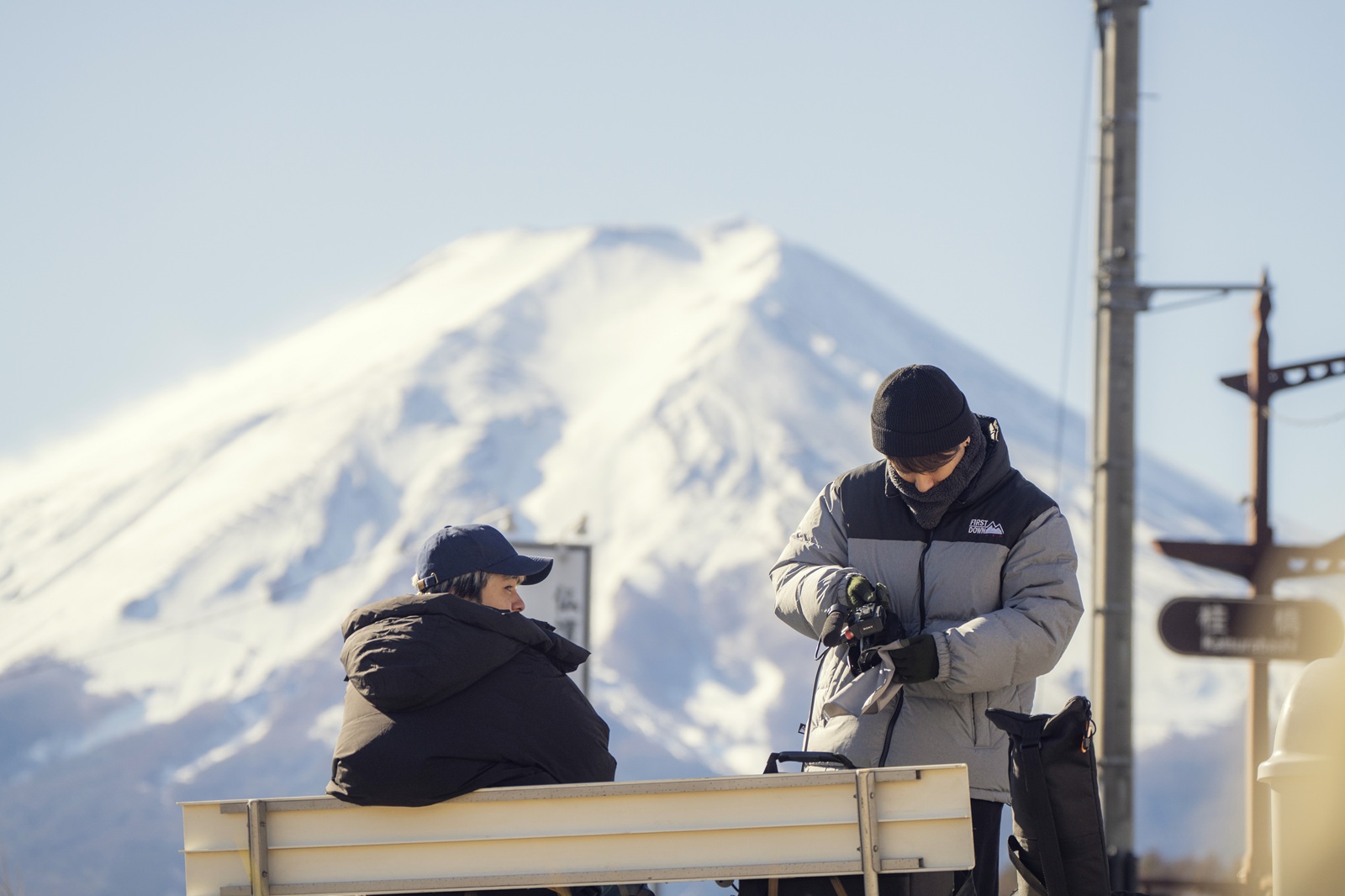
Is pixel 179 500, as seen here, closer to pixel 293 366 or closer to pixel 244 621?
pixel 244 621

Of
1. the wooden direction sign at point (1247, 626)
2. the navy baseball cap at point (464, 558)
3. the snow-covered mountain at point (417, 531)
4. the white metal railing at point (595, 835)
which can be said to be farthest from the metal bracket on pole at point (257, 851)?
the snow-covered mountain at point (417, 531)

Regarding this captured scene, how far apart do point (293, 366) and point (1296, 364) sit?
380 feet

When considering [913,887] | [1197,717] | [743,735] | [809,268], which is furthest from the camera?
[809,268]

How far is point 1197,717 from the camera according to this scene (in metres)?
94.1

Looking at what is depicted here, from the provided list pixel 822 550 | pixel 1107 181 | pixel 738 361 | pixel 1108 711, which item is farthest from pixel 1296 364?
pixel 738 361

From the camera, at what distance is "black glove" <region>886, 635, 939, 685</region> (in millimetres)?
3381

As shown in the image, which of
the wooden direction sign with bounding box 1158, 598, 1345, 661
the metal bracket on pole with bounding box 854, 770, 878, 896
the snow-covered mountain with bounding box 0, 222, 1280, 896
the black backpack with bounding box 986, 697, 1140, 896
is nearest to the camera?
the metal bracket on pole with bounding box 854, 770, 878, 896

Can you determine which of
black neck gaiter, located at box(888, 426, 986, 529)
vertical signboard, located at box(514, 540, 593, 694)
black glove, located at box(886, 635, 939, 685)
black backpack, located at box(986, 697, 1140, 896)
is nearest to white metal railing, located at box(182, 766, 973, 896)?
black backpack, located at box(986, 697, 1140, 896)

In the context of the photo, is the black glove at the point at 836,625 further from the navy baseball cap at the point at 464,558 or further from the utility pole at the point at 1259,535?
the utility pole at the point at 1259,535

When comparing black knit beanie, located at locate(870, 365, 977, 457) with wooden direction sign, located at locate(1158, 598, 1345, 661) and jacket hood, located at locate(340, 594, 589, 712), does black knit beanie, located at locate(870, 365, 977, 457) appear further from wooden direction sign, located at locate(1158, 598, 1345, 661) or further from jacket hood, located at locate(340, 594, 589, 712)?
wooden direction sign, located at locate(1158, 598, 1345, 661)

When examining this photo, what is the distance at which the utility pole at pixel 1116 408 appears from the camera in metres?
7.91

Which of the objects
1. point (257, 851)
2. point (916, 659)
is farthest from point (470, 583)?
point (916, 659)

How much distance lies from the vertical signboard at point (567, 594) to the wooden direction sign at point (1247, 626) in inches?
126

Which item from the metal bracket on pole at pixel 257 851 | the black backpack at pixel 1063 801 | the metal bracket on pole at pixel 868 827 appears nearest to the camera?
the metal bracket on pole at pixel 868 827
